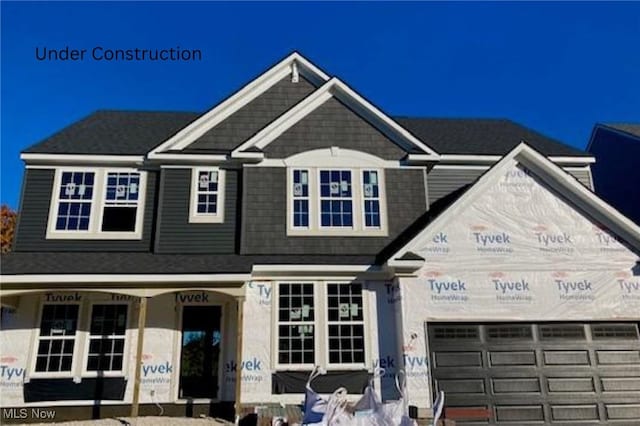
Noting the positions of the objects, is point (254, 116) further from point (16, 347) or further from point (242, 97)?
point (16, 347)

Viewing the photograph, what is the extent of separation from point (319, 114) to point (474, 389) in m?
7.86

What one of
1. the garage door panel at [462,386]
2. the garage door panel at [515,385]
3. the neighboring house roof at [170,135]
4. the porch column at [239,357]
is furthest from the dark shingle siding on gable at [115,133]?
the garage door panel at [515,385]

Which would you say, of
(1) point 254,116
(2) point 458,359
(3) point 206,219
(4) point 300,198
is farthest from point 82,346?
(2) point 458,359

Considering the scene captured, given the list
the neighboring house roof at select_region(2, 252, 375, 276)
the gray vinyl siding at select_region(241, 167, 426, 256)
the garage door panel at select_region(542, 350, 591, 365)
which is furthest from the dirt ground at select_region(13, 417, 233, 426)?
the garage door panel at select_region(542, 350, 591, 365)

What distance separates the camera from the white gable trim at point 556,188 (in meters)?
11.5

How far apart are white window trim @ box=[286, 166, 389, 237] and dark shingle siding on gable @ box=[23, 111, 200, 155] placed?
4.36 meters

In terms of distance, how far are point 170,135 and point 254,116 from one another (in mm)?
2572

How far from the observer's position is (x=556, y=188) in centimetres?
1207

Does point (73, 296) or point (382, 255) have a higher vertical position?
point (382, 255)

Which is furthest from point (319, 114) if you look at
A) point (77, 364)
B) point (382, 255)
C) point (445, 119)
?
point (77, 364)

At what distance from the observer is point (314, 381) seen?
434 inches

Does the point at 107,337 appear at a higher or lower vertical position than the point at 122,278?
lower

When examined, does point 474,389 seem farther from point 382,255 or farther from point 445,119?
point 445,119

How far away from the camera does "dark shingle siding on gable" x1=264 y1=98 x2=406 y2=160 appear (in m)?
13.2
